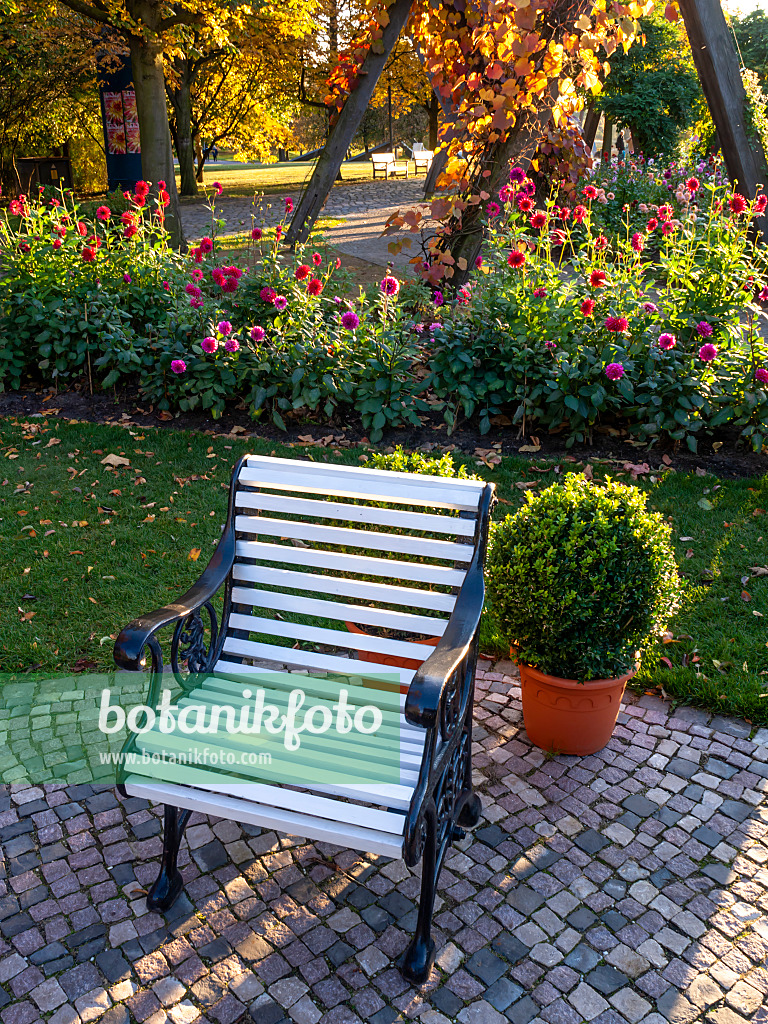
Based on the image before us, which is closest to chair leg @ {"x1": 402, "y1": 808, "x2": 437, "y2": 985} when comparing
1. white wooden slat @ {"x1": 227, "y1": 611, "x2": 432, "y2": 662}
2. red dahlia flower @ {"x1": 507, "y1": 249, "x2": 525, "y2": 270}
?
white wooden slat @ {"x1": 227, "y1": 611, "x2": 432, "y2": 662}

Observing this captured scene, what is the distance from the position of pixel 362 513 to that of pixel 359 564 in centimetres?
17

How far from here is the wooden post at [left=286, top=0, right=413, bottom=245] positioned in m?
6.64

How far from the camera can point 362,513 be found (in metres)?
2.63

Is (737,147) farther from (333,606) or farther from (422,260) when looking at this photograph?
(333,606)

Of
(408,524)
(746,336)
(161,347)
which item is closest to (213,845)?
(408,524)

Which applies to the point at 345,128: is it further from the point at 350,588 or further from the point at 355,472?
the point at 350,588

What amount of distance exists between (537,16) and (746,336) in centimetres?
266

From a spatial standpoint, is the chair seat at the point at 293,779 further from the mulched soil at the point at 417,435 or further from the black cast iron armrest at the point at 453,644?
the mulched soil at the point at 417,435

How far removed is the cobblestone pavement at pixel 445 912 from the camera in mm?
2113

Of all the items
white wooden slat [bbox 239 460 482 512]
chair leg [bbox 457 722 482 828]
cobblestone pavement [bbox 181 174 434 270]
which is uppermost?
cobblestone pavement [bbox 181 174 434 270]

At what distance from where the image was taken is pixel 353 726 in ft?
8.11

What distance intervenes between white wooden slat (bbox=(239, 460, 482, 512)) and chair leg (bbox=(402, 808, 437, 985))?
94 centimetres

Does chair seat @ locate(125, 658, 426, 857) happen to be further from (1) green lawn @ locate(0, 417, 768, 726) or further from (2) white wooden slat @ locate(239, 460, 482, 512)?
(1) green lawn @ locate(0, 417, 768, 726)

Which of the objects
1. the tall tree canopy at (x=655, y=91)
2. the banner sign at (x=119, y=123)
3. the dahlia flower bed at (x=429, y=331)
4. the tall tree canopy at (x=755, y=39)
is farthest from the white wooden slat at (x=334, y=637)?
the tall tree canopy at (x=755, y=39)
